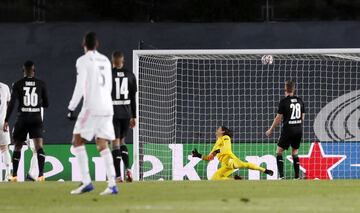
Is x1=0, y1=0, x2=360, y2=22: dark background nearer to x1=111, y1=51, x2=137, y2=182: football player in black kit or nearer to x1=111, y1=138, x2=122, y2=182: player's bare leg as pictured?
x1=111, y1=51, x2=137, y2=182: football player in black kit

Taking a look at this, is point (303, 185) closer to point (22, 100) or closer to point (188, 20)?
point (22, 100)

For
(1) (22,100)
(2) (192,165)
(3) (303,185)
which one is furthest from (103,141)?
(2) (192,165)

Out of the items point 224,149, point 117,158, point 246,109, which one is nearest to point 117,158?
point 117,158

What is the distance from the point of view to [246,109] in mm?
27594

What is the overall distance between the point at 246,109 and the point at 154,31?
291 centimetres

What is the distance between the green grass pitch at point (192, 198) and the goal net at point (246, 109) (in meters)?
8.63

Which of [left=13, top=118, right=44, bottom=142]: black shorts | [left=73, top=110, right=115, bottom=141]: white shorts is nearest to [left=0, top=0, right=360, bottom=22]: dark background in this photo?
[left=13, top=118, right=44, bottom=142]: black shorts

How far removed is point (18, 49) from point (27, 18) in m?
0.84

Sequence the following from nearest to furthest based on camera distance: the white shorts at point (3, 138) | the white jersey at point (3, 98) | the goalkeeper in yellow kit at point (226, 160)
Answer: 1. the white jersey at point (3, 98)
2. the white shorts at point (3, 138)
3. the goalkeeper in yellow kit at point (226, 160)

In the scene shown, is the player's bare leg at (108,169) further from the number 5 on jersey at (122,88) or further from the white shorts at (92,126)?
the number 5 on jersey at (122,88)

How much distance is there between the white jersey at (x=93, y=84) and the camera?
14359 mm

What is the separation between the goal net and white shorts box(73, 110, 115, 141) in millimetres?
11154

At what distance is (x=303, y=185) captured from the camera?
55.3 feet

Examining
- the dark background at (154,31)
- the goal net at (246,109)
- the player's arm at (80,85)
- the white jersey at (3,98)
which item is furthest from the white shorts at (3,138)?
the player's arm at (80,85)
